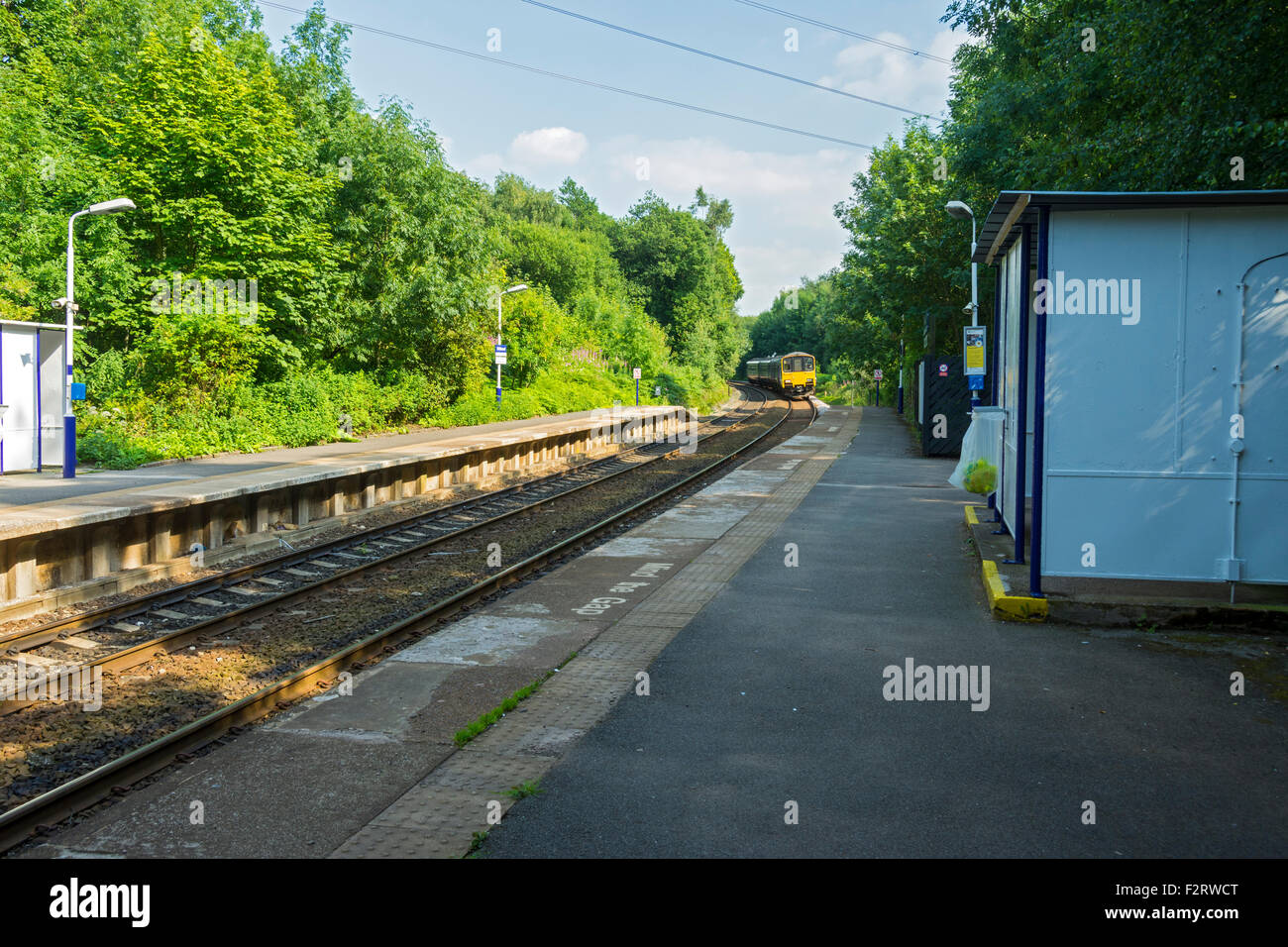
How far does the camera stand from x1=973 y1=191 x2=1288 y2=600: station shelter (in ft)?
26.6

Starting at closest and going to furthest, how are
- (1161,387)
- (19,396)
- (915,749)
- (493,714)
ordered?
(915,749)
(493,714)
(1161,387)
(19,396)

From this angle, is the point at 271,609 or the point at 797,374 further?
the point at 797,374

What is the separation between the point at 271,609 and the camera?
33.3 ft

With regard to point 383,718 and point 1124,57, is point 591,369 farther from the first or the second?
point 383,718

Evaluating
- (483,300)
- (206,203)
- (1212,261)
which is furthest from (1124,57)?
(483,300)

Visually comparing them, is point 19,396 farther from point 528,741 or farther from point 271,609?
point 528,741

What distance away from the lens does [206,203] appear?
2236 centimetres

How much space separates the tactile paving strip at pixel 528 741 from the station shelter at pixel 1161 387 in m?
3.48

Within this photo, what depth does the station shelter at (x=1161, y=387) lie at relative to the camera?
8.09m

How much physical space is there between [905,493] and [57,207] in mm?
20580

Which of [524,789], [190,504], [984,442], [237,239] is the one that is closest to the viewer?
[524,789]

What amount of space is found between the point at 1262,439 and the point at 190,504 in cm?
1210

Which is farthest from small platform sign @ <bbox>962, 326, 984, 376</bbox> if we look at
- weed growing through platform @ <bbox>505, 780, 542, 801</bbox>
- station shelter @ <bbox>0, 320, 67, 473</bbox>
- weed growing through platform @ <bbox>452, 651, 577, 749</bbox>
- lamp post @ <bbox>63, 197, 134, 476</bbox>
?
station shelter @ <bbox>0, 320, 67, 473</bbox>

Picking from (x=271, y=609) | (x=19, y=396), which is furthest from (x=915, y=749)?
(x=19, y=396)
